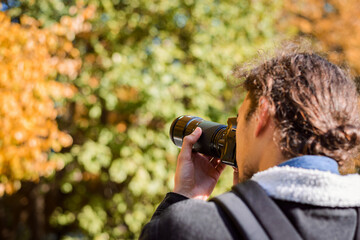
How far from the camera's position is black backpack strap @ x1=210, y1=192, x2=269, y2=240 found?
67cm

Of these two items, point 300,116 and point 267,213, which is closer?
point 267,213

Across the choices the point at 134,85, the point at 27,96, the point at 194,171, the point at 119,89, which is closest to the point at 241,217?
the point at 194,171

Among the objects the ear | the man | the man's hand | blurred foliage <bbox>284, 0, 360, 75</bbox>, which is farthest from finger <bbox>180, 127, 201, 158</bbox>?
blurred foliage <bbox>284, 0, 360, 75</bbox>

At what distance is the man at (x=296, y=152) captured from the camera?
706 mm

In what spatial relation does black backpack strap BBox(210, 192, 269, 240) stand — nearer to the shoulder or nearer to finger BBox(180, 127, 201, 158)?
the shoulder

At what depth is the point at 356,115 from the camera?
847mm

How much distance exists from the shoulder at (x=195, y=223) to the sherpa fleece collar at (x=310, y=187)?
0.37 feet

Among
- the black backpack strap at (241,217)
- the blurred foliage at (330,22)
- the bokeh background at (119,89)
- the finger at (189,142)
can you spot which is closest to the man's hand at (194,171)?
the finger at (189,142)

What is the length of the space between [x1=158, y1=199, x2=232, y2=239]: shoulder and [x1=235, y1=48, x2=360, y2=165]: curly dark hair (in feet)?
0.70

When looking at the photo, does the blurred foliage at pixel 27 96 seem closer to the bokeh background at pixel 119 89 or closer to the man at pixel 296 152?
the bokeh background at pixel 119 89

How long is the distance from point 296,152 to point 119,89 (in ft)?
6.61

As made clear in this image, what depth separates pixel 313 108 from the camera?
0.80 metres

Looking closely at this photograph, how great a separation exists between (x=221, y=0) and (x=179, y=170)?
6.76 ft

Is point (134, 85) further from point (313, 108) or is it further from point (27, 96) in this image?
point (313, 108)
